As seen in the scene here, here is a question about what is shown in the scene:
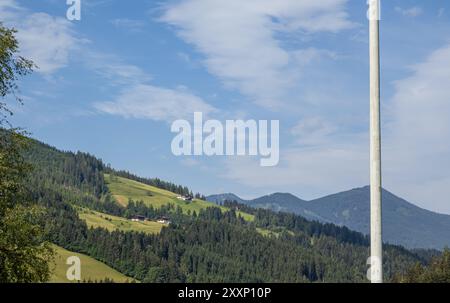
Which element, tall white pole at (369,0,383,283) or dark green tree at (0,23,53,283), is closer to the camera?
tall white pole at (369,0,383,283)

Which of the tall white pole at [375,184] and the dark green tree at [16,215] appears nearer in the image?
the tall white pole at [375,184]

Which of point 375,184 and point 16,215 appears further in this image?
point 16,215

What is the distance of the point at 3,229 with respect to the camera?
2959 cm

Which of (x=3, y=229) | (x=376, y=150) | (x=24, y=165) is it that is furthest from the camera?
(x=24, y=165)
